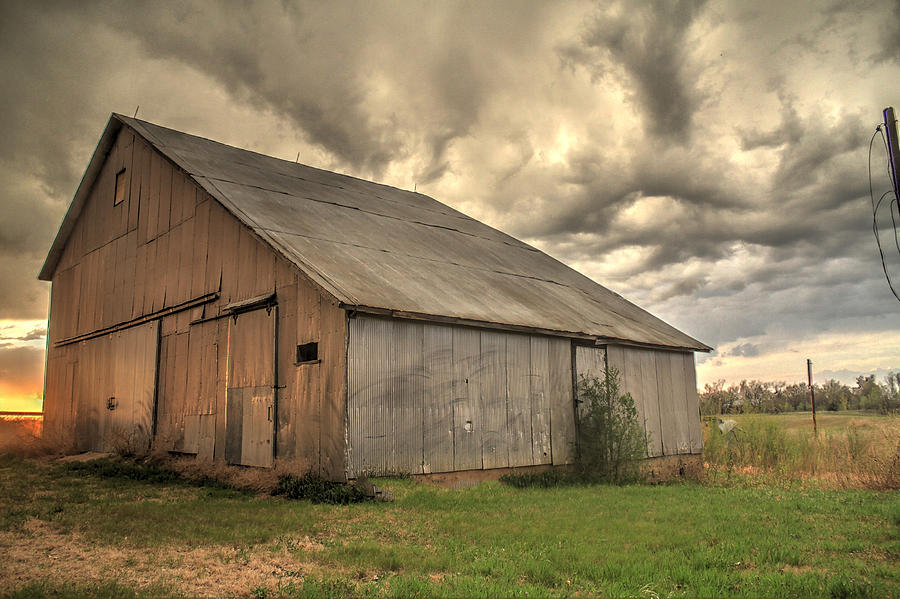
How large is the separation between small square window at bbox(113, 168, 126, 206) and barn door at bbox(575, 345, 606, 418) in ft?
47.2

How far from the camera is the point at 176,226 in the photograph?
57.3 ft

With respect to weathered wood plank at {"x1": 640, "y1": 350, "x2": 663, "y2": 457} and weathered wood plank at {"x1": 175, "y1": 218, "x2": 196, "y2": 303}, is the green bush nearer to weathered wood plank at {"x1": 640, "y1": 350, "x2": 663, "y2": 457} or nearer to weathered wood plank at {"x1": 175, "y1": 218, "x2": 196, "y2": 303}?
weathered wood plank at {"x1": 640, "y1": 350, "x2": 663, "y2": 457}

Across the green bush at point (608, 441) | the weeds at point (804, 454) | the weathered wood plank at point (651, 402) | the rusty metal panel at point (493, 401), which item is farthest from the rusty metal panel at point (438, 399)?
the weeds at point (804, 454)

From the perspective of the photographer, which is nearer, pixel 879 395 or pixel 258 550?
pixel 258 550

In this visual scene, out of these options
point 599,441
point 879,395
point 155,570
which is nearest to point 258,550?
point 155,570

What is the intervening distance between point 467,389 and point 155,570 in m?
8.07

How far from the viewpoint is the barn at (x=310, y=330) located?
12609mm

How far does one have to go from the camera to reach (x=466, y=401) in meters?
13.9

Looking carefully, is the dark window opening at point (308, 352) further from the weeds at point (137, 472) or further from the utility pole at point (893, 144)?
the utility pole at point (893, 144)

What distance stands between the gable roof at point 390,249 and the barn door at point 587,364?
0.43m

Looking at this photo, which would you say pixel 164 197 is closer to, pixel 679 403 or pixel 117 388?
Answer: pixel 117 388

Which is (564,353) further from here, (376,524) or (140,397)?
(140,397)

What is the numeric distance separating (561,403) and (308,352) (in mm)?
6395

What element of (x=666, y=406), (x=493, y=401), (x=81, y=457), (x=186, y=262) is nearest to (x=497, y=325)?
(x=493, y=401)
